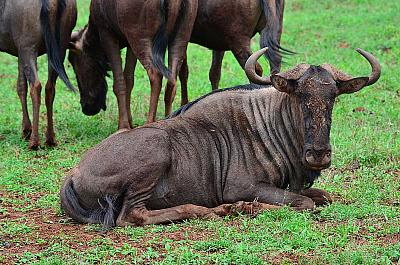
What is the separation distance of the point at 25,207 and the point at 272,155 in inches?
86.1

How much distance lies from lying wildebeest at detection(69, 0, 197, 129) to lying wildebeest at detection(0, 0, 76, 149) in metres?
0.51

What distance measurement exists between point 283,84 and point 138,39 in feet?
10.5

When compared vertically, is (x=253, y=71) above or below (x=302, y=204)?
above

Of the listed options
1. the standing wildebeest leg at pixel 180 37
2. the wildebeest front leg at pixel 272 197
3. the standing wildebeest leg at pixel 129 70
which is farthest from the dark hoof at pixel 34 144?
the wildebeest front leg at pixel 272 197

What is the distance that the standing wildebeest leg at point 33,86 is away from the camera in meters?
9.58

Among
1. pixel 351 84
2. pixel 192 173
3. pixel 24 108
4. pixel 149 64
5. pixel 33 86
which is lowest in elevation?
pixel 24 108

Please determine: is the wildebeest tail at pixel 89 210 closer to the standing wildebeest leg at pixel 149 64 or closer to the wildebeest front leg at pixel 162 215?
the wildebeest front leg at pixel 162 215

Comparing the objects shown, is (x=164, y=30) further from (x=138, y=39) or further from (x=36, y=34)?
(x=36, y=34)

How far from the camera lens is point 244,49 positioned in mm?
10031

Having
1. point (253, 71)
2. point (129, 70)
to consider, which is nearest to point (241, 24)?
point (129, 70)

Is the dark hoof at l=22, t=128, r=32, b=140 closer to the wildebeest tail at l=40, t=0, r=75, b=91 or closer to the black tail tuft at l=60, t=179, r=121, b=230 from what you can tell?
the wildebeest tail at l=40, t=0, r=75, b=91

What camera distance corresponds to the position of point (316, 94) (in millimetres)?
6293

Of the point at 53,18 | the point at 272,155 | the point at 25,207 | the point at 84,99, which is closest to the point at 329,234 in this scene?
the point at 272,155

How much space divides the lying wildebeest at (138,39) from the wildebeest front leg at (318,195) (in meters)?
2.90
